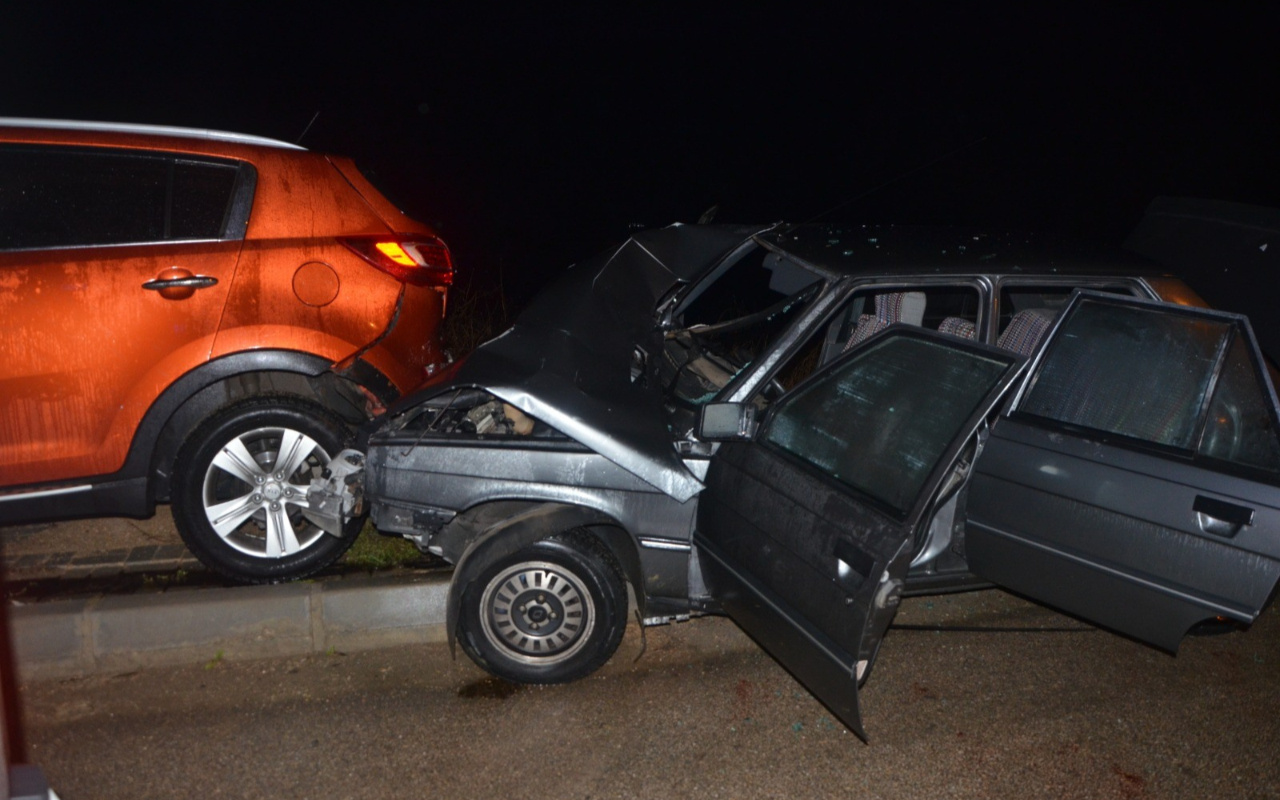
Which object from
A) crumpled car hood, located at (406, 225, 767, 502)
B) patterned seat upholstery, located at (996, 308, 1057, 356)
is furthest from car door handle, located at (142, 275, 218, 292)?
patterned seat upholstery, located at (996, 308, 1057, 356)

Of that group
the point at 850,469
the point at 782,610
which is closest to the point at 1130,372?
the point at 850,469

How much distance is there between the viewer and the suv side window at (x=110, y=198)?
166 inches

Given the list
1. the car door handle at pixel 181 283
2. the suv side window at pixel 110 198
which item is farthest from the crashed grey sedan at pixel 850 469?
the suv side window at pixel 110 198

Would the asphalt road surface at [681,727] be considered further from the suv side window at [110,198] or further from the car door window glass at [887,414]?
the suv side window at [110,198]

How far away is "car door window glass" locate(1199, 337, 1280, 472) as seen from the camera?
11.4 feet

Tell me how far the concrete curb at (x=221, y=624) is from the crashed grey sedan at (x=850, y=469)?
0.42m

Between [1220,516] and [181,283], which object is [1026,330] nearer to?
[1220,516]

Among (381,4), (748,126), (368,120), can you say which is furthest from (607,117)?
(381,4)

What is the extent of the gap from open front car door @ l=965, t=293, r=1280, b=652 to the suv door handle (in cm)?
338

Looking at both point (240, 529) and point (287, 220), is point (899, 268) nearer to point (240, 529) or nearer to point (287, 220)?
point (287, 220)

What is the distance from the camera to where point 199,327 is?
14.3 ft

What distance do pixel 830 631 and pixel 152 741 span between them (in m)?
2.48

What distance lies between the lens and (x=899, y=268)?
4.01m

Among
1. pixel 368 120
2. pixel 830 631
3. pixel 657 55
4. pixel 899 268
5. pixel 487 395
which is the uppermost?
pixel 657 55
